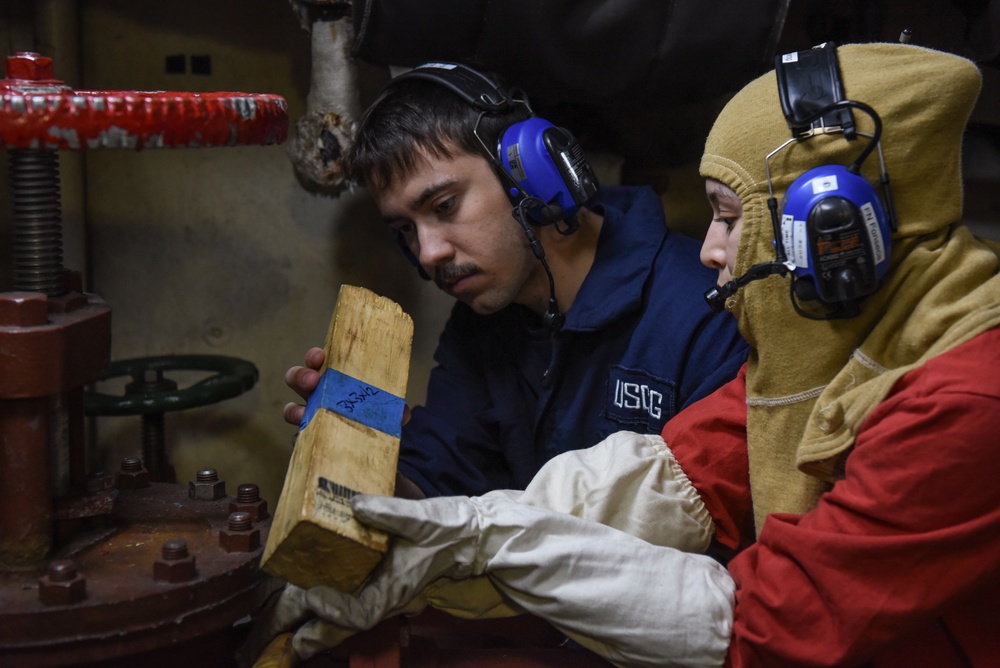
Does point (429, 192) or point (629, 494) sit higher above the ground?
point (429, 192)

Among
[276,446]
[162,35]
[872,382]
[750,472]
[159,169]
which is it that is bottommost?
[276,446]

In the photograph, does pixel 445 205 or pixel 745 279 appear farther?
pixel 445 205

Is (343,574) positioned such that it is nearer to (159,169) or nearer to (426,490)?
(426,490)

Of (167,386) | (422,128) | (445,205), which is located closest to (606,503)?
(445,205)

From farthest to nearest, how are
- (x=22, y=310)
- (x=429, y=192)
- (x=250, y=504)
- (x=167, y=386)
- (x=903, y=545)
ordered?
(x=167, y=386) < (x=429, y=192) < (x=250, y=504) < (x=22, y=310) < (x=903, y=545)

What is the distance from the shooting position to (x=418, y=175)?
212cm

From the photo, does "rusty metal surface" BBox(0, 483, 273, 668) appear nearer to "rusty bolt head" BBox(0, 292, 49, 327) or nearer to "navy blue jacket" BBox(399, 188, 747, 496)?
"rusty bolt head" BBox(0, 292, 49, 327)

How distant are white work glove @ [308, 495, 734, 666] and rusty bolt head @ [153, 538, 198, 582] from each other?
0.16m

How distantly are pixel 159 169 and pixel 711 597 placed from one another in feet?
6.45

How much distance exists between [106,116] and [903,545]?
3.70 ft

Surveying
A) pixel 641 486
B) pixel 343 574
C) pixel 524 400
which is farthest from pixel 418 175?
pixel 343 574

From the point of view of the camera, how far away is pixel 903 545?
1.21 meters

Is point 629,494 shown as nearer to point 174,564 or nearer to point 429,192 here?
point 174,564

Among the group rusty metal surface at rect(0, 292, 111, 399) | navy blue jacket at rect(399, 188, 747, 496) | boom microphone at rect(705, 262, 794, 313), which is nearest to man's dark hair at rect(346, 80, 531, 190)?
navy blue jacket at rect(399, 188, 747, 496)
